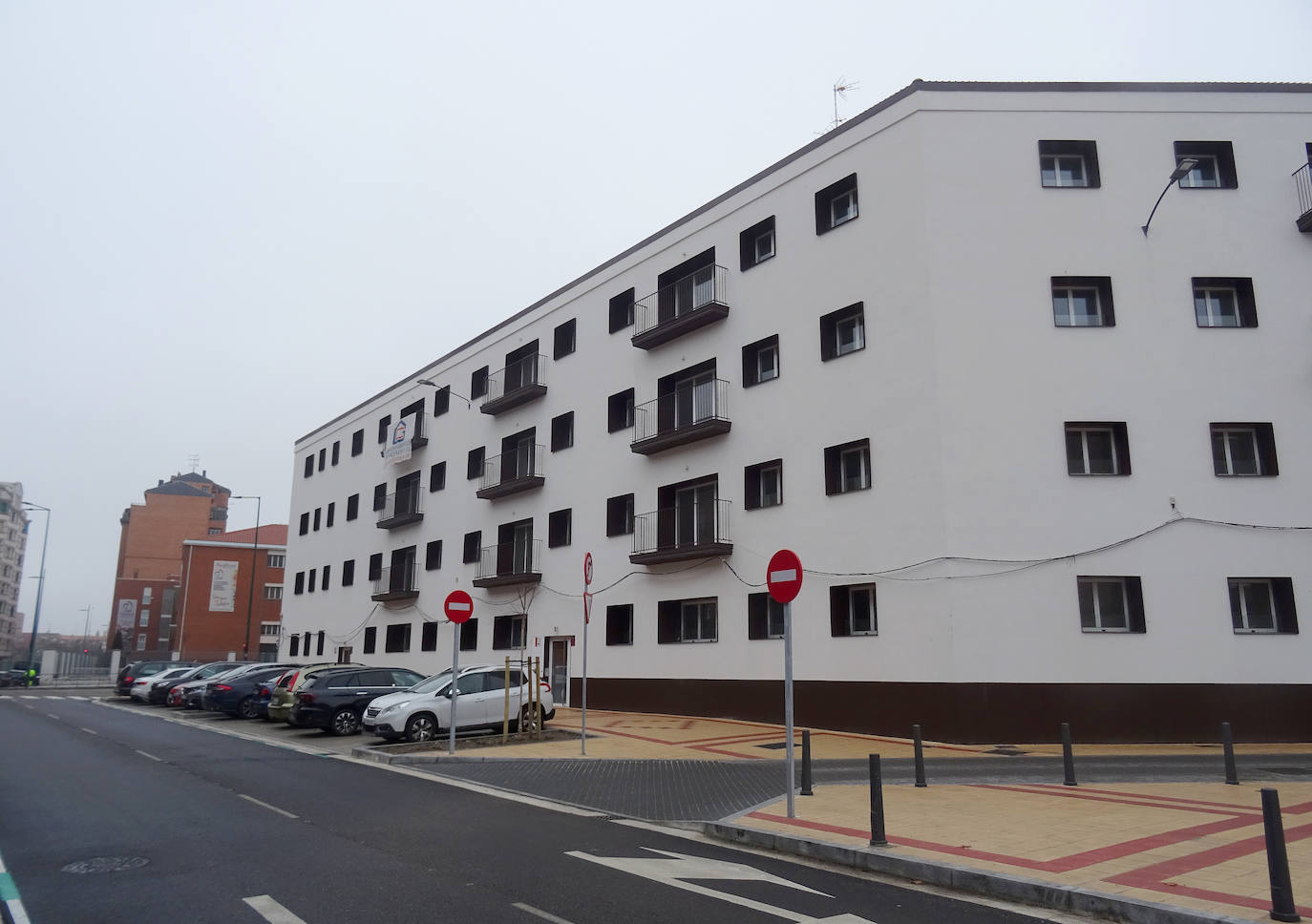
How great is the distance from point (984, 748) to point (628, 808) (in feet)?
29.7

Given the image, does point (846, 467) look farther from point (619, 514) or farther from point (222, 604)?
point (222, 604)

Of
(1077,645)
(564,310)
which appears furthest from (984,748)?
(564,310)

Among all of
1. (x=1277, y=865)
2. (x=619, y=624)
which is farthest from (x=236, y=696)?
(x=1277, y=865)

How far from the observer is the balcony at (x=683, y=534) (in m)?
23.5

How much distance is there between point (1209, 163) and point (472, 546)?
2668 centimetres

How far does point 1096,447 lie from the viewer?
1866cm

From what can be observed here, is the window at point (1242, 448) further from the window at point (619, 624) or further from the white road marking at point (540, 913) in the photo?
the white road marking at point (540, 913)

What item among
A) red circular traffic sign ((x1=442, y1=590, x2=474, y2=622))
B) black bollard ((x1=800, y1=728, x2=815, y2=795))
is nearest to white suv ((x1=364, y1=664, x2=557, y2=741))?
red circular traffic sign ((x1=442, y1=590, x2=474, y2=622))

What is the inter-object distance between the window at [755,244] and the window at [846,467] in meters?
6.36

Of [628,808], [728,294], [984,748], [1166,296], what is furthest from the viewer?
[728,294]

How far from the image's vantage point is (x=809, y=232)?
74.7 ft

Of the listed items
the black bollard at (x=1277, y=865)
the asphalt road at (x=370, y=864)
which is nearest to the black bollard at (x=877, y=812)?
the asphalt road at (x=370, y=864)

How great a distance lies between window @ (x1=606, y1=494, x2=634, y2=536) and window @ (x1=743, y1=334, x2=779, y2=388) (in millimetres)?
5841

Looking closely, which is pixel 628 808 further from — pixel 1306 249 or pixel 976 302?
pixel 1306 249
